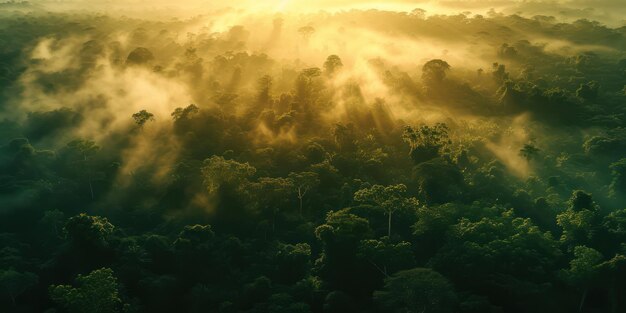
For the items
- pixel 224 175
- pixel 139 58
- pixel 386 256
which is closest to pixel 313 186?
pixel 224 175

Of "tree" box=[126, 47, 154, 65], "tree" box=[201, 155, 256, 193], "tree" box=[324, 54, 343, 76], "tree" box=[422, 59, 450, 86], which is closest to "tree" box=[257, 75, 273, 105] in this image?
"tree" box=[324, 54, 343, 76]

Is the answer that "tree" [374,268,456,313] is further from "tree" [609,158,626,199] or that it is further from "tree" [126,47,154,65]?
"tree" [126,47,154,65]

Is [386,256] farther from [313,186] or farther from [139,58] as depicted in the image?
[139,58]

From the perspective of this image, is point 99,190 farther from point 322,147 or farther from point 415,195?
→ point 415,195

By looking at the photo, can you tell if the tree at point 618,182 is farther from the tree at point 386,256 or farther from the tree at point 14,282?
the tree at point 14,282

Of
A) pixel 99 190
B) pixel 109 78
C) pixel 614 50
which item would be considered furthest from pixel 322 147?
pixel 614 50

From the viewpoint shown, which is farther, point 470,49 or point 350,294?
point 470,49
